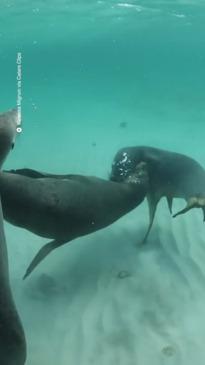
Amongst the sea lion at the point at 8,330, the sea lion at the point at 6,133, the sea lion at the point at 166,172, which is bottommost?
the sea lion at the point at 166,172

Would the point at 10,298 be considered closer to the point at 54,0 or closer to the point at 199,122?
the point at 199,122

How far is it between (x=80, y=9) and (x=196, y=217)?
24178mm

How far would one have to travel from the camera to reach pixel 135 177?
699 cm

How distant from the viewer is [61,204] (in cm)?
586

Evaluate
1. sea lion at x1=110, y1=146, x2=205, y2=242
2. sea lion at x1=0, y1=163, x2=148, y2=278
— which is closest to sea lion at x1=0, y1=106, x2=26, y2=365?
sea lion at x1=0, y1=163, x2=148, y2=278

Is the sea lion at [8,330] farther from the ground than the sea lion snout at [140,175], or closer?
farther from the ground

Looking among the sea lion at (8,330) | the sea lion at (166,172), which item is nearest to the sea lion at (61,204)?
the sea lion at (166,172)

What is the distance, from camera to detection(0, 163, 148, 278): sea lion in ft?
18.1

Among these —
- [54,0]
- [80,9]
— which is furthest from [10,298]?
[80,9]

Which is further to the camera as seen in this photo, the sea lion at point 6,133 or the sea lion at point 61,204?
the sea lion at point 61,204

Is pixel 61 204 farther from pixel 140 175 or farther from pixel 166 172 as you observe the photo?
pixel 166 172

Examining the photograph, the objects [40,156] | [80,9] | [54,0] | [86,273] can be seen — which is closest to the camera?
[86,273]

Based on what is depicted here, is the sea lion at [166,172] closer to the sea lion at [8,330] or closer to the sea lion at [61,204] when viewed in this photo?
the sea lion at [61,204]

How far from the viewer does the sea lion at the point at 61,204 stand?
5.52 metres
